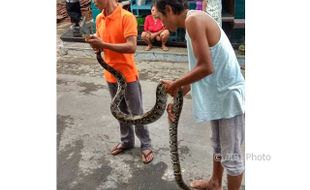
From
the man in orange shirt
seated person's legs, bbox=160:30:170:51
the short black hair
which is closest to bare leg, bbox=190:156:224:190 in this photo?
the man in orange shirt

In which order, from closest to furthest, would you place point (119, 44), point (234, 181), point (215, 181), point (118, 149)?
point (234, 181), point (119, 44), point (215, 181), point (118, 149)

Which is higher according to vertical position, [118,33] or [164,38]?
[118,33]

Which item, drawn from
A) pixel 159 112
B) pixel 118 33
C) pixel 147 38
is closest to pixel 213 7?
pixel 147 38

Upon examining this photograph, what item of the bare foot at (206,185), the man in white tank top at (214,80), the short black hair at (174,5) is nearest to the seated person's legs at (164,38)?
the bare foot at (206,185)

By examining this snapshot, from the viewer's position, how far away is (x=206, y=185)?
2.75 meters

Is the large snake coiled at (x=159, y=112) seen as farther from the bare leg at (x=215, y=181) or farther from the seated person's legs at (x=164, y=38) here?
the seated person's legs at (x=164, y=38)

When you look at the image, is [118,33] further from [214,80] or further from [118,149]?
[118,149]

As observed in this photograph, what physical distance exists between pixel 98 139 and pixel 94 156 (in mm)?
282

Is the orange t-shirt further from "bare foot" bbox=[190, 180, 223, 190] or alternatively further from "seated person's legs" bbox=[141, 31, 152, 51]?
"seated person's legs" bbox=[141, 31, 152, 51]

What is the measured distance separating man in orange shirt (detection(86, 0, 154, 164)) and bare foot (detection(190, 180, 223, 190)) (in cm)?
47

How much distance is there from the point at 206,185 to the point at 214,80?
91 centimetres

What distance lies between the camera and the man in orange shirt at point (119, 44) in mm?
2613
